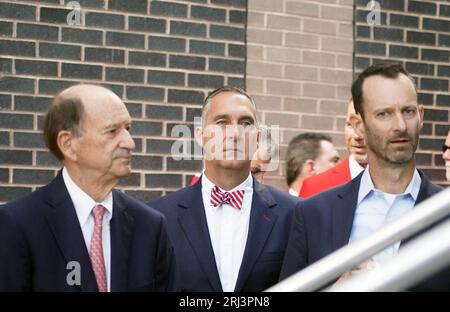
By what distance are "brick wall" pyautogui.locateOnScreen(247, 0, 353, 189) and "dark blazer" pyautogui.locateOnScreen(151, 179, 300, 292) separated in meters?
3.08

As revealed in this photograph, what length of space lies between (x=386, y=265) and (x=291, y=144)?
5.98 meters

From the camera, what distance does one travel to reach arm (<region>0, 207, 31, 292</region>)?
305 cm

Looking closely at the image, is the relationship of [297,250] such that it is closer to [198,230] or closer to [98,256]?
[198,230]

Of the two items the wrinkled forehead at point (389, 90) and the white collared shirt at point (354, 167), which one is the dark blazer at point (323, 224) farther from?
the white collared shirt at point (354, 167)

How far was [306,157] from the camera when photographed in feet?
22.5

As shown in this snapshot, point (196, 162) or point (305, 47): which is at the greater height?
point (305, 47)

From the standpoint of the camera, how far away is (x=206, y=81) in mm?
6973

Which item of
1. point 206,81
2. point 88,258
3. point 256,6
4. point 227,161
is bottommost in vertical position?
point 88,258

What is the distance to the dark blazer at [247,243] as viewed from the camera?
13.0 ft

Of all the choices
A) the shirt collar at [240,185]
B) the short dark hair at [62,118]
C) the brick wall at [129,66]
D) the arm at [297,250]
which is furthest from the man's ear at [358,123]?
the brick wall at [129,66]

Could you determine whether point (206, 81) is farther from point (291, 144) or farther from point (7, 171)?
point (7, 171)

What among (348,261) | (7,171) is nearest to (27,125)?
(7,171)

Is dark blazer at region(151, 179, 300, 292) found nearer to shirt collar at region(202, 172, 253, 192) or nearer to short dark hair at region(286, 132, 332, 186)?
shirt collar at region(202, 172, 253, 192)
